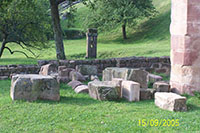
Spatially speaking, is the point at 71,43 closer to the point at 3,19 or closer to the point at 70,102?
the point at 3,19

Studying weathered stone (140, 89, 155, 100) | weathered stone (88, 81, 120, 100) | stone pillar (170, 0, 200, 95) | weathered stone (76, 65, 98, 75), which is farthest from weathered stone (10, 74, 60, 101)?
weathered stone (76, 65, 98, 75)

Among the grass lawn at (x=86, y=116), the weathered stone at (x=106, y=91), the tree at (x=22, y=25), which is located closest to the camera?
the grass lawn at (x=86, y=116)

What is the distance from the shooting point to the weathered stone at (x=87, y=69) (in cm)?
1259

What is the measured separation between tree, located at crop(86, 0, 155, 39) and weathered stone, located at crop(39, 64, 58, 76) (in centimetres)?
2169

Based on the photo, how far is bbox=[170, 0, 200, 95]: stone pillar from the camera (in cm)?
870

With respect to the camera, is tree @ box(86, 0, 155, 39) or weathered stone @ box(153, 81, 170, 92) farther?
tree @ box(86, 0, 155, 39)

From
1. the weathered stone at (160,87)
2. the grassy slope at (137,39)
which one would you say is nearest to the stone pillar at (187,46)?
the weathered stone at (160,87)

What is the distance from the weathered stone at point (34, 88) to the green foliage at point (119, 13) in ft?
85.1

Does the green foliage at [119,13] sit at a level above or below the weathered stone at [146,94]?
above

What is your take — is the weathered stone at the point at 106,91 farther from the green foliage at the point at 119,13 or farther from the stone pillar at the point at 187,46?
the green foliage at the point at 119,13

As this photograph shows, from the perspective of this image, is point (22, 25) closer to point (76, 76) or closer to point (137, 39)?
point (76, 76)

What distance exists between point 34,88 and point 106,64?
6286 millimetres

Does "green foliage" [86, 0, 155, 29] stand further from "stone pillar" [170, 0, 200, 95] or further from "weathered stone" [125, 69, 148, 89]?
"stone pillar" [170, 0, 200, 95]
